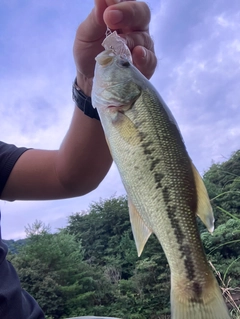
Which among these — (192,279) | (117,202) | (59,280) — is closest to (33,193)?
(192,279)

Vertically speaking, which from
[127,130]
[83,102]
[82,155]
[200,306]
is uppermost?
[83,102]

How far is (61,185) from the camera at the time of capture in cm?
133

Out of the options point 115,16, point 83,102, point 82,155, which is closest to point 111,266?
point 82,155

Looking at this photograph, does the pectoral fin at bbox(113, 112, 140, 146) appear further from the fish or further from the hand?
the hand

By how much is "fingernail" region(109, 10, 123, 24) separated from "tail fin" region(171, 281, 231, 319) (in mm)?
586

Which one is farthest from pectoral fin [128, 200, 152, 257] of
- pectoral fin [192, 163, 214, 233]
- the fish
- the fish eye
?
the fish eye

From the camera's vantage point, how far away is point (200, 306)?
0.61 m

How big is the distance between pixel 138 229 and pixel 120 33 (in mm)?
530

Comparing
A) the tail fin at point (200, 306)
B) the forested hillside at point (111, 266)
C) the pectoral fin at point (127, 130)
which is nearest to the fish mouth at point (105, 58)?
the pectoral fin at point (127, 130)

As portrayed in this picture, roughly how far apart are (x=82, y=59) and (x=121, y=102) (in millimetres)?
253

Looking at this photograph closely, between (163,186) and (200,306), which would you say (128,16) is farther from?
(200,306)

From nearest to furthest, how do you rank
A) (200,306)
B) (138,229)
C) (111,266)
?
(200,306)
(138,229)
(111,266)

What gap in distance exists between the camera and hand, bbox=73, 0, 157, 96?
860 millimetres

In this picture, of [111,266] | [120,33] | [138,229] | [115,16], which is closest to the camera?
[138,229]
